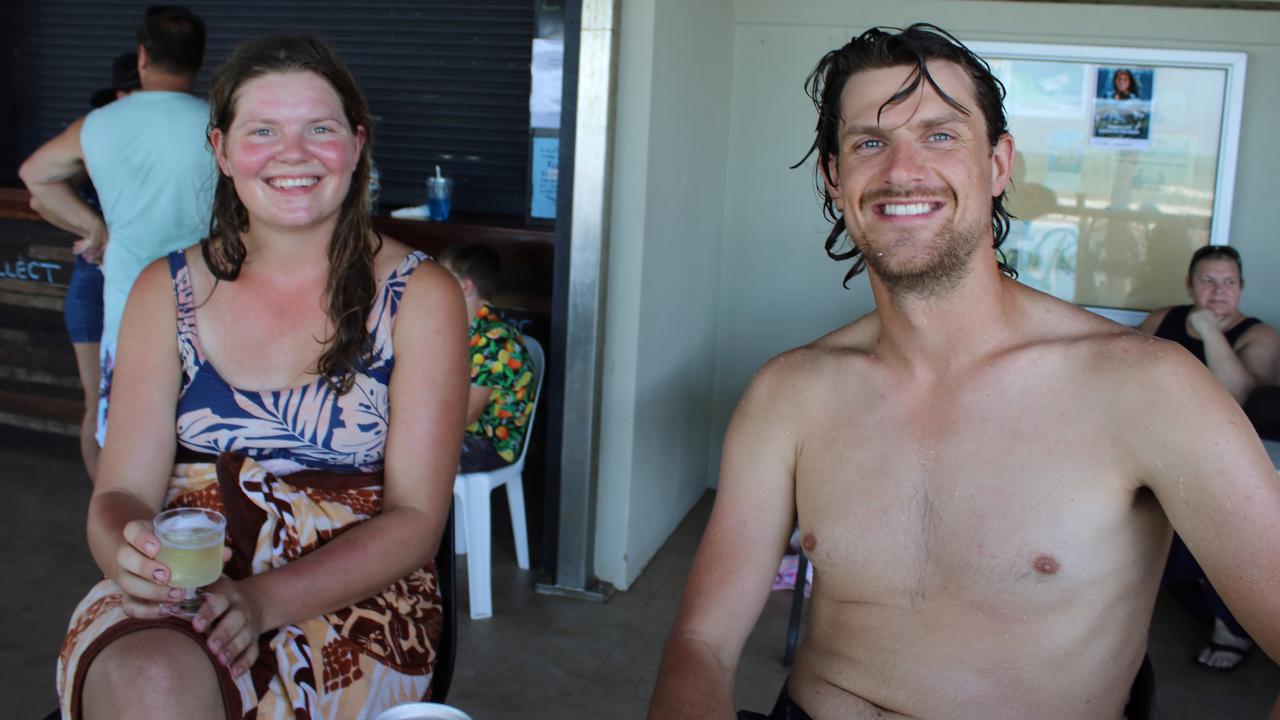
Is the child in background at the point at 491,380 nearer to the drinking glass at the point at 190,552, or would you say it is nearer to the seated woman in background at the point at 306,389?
the seated woman in background at the point at 306,389

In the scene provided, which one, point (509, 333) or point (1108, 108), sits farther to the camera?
point (1108, 108)

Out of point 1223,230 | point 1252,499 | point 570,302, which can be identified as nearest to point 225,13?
point 570,302

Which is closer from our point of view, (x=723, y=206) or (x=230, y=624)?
(x=230, y=624)

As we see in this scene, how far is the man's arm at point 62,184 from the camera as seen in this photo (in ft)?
11.9

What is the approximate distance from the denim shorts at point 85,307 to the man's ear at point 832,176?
10.3ft

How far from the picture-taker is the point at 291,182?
2008 mm

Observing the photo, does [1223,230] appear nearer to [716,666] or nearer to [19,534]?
[716,666]

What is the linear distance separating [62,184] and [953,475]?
320cm

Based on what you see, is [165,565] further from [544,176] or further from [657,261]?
[544,176]

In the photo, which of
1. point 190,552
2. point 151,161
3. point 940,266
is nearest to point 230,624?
point 190,552

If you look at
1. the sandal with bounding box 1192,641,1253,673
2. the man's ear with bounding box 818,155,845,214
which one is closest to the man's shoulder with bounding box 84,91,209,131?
the man's ear with bounding box 818,155,845,214

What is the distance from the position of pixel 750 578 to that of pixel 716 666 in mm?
146

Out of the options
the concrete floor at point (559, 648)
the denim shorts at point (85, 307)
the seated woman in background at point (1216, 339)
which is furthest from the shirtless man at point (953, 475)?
the denim shorts at point (85, 307)

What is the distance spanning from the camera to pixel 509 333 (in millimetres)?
3885
